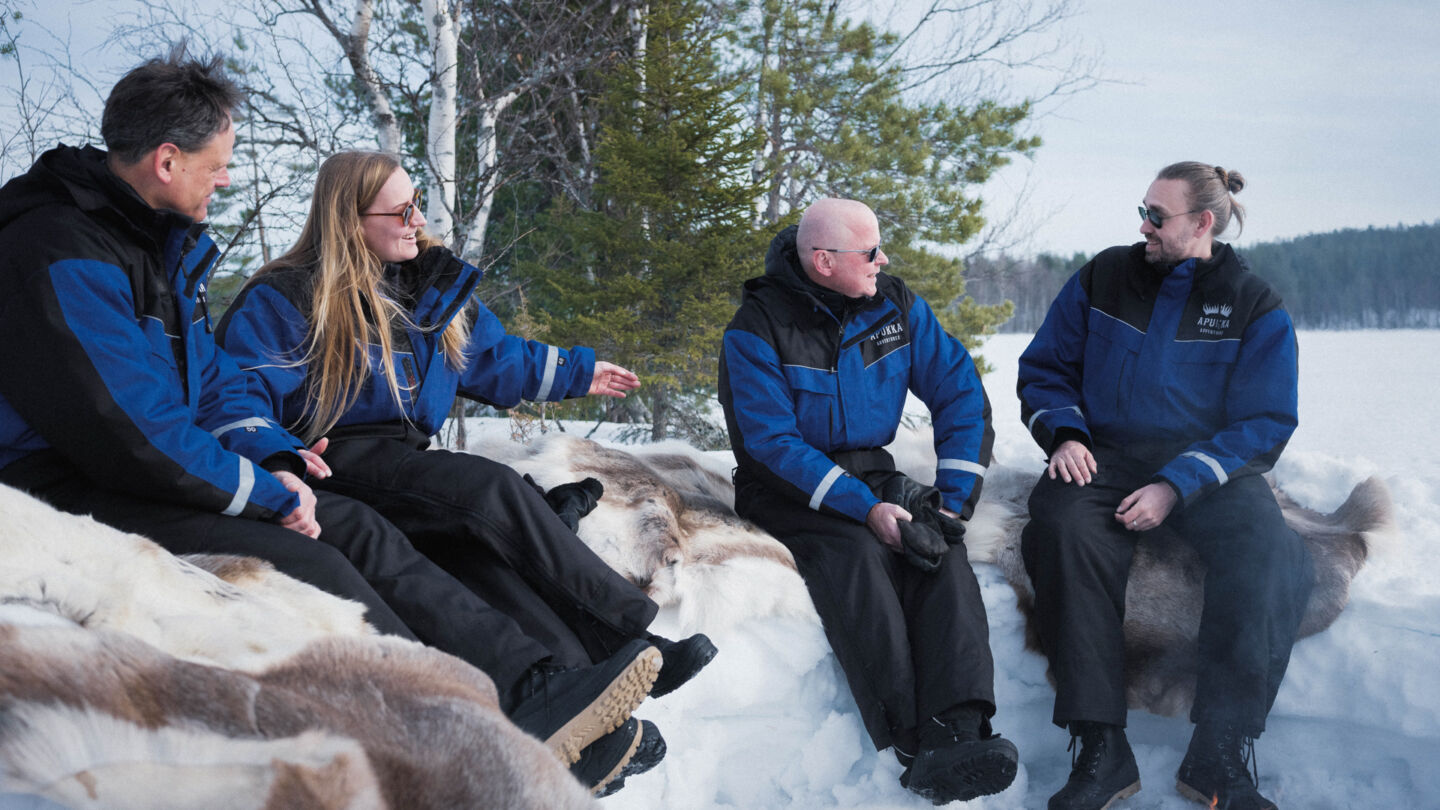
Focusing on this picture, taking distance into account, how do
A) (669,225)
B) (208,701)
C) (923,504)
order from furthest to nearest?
(669,225)
(923,504)
(208,701)

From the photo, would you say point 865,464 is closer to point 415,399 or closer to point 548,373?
point 548,373

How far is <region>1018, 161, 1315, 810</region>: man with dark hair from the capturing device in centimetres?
258

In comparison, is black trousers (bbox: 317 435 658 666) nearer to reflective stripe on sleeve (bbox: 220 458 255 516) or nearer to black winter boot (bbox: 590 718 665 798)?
black winter boot (bbox: 590 718 665 798)

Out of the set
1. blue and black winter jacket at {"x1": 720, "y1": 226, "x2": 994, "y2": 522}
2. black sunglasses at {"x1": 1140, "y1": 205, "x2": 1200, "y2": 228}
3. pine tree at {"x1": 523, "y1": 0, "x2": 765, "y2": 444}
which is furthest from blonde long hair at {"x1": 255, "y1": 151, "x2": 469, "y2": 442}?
pine tree at {"x1": 523, "y1": 0, "x2": 765, "y2": 444}

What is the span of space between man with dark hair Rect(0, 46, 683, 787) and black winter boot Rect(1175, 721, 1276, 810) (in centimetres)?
150

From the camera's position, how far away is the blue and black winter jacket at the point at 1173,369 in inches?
111

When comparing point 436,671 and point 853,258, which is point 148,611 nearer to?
point 436,671

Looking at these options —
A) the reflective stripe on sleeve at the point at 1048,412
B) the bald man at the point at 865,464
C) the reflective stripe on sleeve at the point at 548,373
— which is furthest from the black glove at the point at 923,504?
the reflective stripe on sleeve at the point at 548,373

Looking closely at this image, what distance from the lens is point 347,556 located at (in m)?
2.24

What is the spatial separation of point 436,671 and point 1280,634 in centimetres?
235

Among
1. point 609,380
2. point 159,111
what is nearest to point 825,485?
point 609,380

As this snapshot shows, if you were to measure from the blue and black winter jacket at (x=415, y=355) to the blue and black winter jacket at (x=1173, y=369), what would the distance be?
1.64m

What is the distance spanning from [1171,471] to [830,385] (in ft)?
3.47

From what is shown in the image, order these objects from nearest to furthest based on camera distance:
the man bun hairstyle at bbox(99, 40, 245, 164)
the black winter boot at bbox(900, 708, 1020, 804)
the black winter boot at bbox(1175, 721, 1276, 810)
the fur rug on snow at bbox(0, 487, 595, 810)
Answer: the fur rug on snow at bbox(0, 487, 595, 810), the man bun hairstyle at bbox(99, 40, 245, 164), the black winter boot at bbox(900, 708, 1020, 804), the black winter boot at bbox(1175, 721, 1276, 810)
